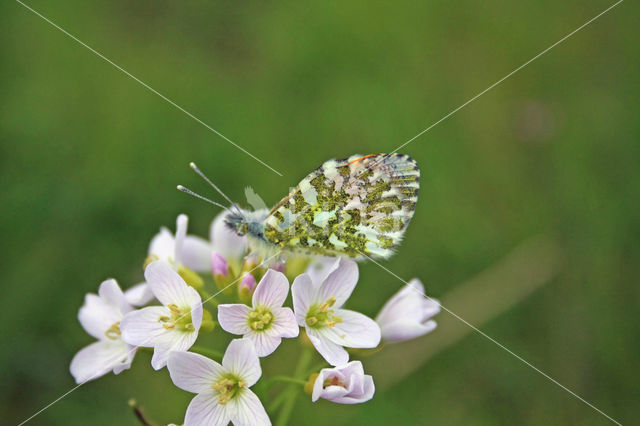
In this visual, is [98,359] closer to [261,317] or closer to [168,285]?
[168,285]

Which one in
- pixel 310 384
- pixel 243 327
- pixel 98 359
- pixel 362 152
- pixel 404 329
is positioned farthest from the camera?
pixel 362 152

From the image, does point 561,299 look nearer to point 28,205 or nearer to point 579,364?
point 579,364

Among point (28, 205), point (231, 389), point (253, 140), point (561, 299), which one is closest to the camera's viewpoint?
point (231, 389)

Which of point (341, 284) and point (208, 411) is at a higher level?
point (341, 284)

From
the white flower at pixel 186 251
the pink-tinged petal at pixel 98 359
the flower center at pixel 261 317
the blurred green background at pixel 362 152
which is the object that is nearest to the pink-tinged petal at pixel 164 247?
the white flower at pixel 186 251

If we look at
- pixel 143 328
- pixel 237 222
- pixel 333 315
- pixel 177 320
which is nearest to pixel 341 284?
pixel 333 315

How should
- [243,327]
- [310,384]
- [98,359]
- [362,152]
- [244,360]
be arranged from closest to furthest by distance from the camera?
[244,360], [243,327], [310,384], [98,359], [362,152]

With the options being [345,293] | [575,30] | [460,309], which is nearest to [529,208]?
[460,309]
